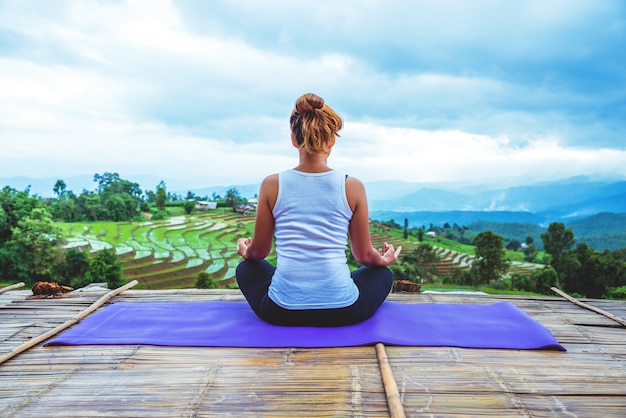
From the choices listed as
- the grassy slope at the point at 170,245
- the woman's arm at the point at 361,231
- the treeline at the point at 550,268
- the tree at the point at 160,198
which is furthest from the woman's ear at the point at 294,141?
the tree at the point at 160,198

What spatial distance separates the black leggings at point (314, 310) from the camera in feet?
7.23

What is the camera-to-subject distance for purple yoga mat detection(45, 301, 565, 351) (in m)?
2.10

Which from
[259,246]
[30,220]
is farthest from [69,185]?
[259,246]

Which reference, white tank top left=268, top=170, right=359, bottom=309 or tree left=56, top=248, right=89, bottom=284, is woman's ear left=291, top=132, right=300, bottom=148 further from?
tree left=56, top=248, right=89, bottom=284

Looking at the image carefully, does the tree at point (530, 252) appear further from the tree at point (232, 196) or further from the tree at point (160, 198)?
the tree at point (160, 198)

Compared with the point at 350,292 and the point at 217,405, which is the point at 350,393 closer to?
the point at 217,405

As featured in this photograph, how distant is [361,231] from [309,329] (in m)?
0.58

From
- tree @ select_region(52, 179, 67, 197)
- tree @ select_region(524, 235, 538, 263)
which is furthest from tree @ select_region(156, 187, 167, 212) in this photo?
tree @ select_region(524, 235, 538, 263)

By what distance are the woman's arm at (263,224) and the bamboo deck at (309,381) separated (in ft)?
1.80

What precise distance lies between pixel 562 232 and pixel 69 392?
22.7m

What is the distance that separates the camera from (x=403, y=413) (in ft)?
4.66

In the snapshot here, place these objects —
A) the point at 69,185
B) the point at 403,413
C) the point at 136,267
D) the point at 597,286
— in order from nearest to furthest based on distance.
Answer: the point at 403,413, the point at 597,286, the point at 136,267, the point at 69,185

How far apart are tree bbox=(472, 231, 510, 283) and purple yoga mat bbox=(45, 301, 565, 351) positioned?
61.9 ft

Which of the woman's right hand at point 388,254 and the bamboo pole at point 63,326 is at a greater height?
the woman's right hand at point 388,254
